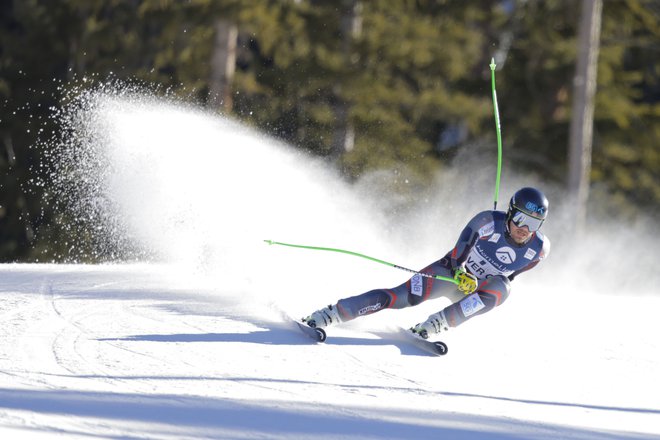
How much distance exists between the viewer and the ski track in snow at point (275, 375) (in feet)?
17.2

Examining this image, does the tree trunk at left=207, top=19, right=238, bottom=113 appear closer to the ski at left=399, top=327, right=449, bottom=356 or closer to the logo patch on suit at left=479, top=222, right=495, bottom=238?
the logo patch on suit at left=479, top=222, right=495, bottom=238

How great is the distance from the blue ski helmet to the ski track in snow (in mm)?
976

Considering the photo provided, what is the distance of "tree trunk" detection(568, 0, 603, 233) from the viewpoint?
20.9 meters

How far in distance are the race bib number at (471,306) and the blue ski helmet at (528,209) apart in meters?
0.68

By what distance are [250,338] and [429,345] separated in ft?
4.14

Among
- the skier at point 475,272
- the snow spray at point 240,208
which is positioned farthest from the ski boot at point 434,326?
the snow spray at point 240,208

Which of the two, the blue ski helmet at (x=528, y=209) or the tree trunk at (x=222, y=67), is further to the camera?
the tree trunk at (x=222, y=67)

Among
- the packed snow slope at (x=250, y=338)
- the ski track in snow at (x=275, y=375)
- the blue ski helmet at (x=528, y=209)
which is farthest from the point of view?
the blue ski helmet at (x=528, y=209)

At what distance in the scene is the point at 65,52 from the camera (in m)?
23.8

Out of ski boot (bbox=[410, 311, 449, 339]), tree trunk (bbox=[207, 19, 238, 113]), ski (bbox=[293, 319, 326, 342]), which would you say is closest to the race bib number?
ski boot (bbox=[410, 311, 449, 339])

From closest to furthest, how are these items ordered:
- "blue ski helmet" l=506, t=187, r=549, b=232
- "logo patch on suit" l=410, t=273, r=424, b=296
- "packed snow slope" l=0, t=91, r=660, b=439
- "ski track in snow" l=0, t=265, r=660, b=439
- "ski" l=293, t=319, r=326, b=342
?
"ski track in snow" l=0, t=265, r=660, b=439 → "packed snow slope" l=0, t=91, r=660, b=439 → "ski" l=293, t=319, r=326, b=342 → "blue ski helmet" l=506, t=187, r=549, b=232 → "logo patch on suit" l=410, t=273, r=424, b=296

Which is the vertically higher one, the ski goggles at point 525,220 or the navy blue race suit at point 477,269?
the ski goggles at point 525,220

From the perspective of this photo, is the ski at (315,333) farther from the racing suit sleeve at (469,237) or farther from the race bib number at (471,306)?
the racing suit sleeve at (469,237)

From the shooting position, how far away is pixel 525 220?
24.8ft
